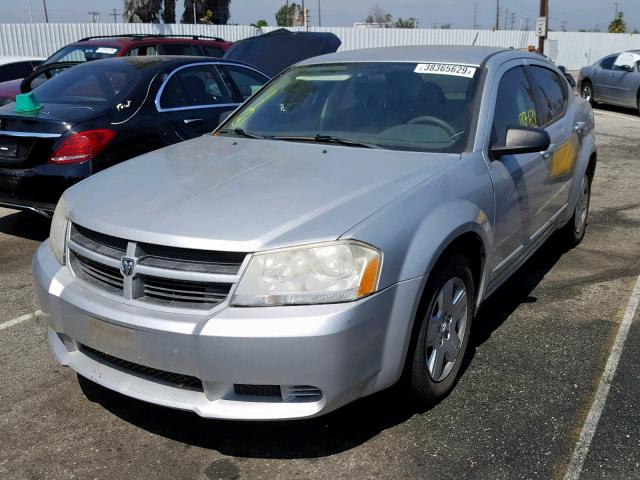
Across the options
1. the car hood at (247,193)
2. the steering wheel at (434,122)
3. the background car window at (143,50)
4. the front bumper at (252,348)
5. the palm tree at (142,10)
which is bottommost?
the front bumper at (252,348)

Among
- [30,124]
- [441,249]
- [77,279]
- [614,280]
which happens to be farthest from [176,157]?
[614,280]

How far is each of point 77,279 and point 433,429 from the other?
5.61ft

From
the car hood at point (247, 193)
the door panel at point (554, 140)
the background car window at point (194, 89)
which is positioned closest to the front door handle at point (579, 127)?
the door panel at point (554, 140)

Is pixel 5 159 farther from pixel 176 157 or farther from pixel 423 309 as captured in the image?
pixel 423 309

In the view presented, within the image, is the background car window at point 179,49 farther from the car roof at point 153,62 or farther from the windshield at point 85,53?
the car roof at point 153,62

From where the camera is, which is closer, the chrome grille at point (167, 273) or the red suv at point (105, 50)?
the chrome grille at point (167, 273)

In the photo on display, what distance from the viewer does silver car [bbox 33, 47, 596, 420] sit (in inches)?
102

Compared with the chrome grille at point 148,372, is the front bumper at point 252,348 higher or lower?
higher

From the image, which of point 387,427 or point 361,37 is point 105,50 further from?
point 361,37

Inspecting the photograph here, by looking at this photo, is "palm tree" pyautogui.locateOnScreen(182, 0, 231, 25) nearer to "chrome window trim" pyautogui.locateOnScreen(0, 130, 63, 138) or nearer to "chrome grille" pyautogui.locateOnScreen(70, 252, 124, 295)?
"chrome window trim" pyautogui.locateOnScreen(0, 130, 63, 138)

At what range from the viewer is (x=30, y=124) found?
555 cm

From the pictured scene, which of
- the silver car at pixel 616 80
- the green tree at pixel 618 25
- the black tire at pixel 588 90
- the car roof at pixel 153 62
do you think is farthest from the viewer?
the green tree at pixel 618 25

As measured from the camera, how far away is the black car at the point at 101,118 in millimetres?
5453

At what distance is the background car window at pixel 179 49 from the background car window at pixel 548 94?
6643 millimetres
